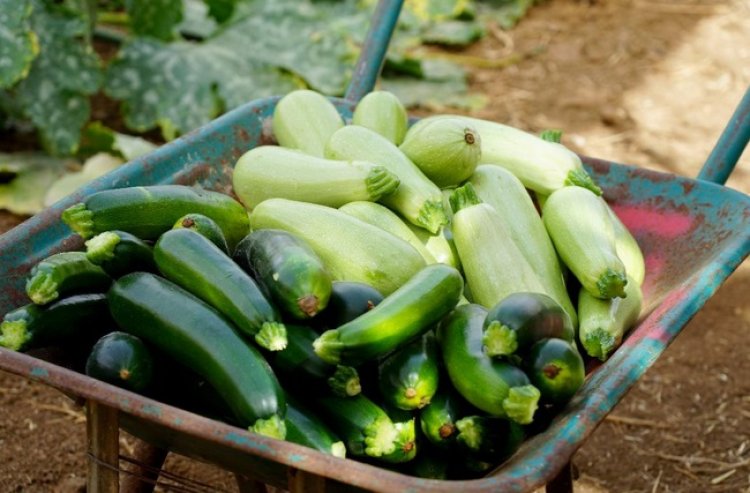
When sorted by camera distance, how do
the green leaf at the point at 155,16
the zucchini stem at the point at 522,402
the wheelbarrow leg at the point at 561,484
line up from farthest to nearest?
the green leaf at the point at 155,16 < the wheelbarrow leg at the point at 561,484 < the zucchini stem at the point at 522,402

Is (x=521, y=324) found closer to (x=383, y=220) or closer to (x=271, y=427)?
(x=271, y=427)

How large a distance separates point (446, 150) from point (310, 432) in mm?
688

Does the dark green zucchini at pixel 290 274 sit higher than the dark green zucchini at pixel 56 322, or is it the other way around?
the dark green zucchini at pixel 290 274

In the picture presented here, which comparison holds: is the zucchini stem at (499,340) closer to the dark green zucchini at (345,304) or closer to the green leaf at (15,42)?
the dark green zucchini at (345,304)

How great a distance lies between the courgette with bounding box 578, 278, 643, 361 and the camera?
1493mm

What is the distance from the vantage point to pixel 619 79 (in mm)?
4480

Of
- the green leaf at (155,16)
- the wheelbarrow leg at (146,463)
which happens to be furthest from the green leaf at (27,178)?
the wheelbarrow leg at (146,463)

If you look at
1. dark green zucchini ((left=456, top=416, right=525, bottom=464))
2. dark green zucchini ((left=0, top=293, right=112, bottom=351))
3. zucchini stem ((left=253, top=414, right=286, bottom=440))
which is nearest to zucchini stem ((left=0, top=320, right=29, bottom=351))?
dark green zucchini ((left=0, top=293, right=112, bottom=351))

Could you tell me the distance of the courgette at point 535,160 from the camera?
Answer: 5.93 feet

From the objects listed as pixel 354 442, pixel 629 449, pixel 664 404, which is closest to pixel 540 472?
pixel 354 442

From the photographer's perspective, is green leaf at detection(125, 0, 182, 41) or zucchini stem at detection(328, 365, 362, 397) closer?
zucchini stem at detection(328, 365, 362, 397)

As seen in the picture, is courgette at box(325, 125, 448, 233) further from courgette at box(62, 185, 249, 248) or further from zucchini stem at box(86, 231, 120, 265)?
zucchini stem at box(86, 231, 120, 265)

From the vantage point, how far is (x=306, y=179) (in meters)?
1.70

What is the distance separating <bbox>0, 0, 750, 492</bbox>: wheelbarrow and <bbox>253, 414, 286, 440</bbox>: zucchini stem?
0.03 metres
